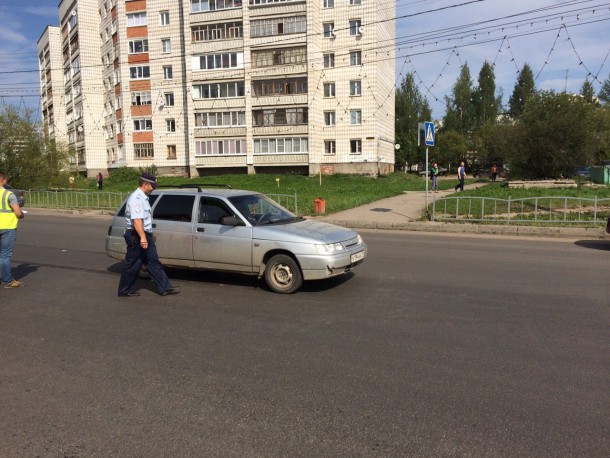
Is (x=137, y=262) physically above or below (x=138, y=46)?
below

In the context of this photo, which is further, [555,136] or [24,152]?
[24,152]

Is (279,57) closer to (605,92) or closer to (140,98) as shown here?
(140,98)

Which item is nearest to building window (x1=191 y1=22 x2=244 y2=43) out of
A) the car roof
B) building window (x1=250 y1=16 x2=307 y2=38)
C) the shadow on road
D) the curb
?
building window (x1=250 y1=16 x2=307 y2=38)

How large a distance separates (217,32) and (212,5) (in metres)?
2.62

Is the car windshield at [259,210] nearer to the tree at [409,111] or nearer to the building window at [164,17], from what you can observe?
the building window at [164,17]

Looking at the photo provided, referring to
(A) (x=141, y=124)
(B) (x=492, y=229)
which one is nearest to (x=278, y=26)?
(A) (x=141, y=124)

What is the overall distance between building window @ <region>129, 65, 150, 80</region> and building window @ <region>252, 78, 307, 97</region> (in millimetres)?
12334

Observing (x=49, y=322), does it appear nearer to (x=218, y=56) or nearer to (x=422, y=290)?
(x=422, y=290)

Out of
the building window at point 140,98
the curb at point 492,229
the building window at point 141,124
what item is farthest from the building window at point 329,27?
the curb at point 492,229

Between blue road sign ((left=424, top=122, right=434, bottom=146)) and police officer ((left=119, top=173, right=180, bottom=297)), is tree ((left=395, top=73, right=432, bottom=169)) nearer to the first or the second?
blue road sign ((left=424, top=122, right=434, bottom=146))

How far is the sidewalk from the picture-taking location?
539 inches

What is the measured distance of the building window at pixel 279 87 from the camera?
4534 centimetres

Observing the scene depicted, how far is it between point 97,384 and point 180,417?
39.9 inches

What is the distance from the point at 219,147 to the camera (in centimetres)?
4809
